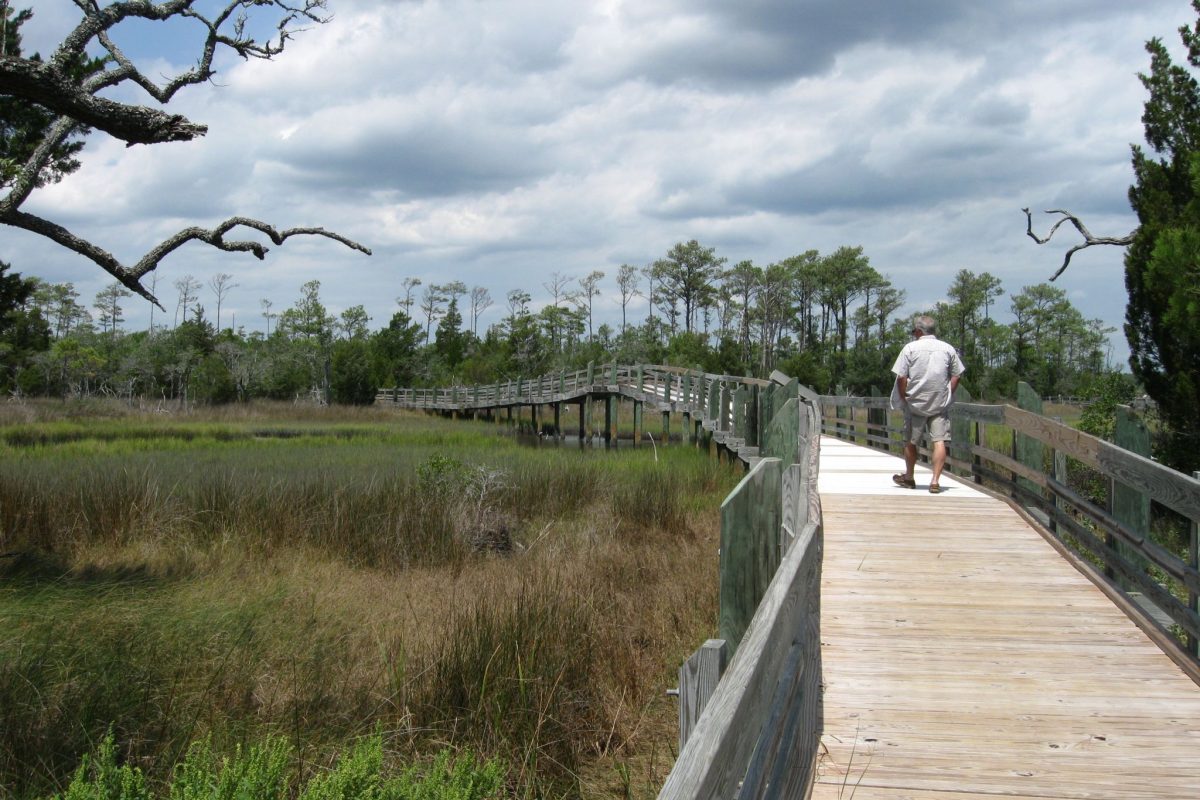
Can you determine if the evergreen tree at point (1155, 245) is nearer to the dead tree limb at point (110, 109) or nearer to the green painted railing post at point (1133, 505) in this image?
the green painted railing post at point (1133, 505)

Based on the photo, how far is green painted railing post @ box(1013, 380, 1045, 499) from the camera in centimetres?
865

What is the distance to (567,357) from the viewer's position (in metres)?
67.1

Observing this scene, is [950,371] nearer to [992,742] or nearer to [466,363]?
[992,742]

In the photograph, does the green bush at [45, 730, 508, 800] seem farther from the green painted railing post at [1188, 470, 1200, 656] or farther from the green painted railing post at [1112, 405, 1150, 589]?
the green painted railing post at [1112, 405, 1150, 589]

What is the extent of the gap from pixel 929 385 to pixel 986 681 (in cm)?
471

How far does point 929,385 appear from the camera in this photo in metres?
8.94

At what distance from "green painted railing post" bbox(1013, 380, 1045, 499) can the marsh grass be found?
2929 millimetres

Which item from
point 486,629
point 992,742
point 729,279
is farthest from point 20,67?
point 729,279

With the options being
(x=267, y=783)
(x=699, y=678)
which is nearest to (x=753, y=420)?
(x=267, y=783)

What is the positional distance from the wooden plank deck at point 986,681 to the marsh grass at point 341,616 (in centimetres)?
110

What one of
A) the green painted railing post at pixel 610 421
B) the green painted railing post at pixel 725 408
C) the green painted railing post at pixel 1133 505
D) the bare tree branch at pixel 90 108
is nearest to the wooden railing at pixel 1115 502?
the green painted railing post at pixel 1133 505

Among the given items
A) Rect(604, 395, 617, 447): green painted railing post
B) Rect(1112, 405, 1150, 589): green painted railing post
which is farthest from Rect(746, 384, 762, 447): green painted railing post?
Rect(604, 395, 617, 447): green painted railing post

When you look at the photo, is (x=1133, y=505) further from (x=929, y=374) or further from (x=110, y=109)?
(x=110, y=109)

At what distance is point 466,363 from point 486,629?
61.8 m
